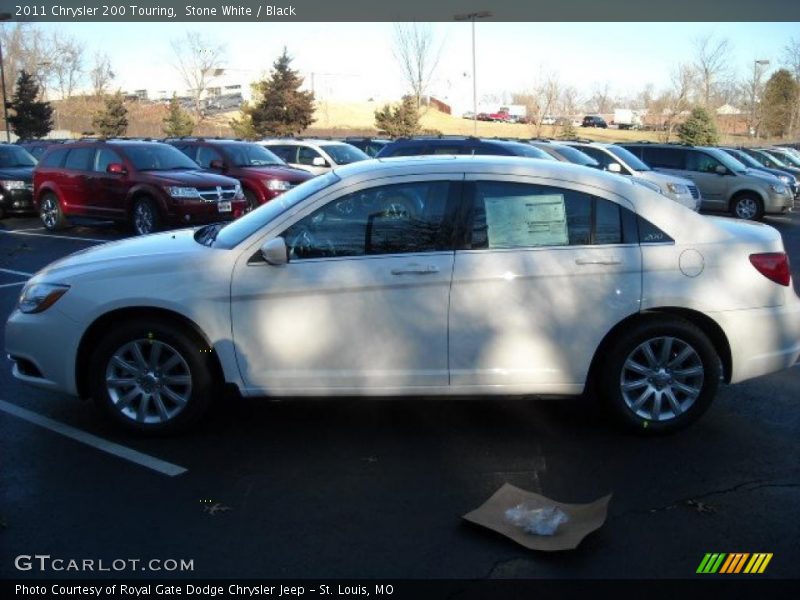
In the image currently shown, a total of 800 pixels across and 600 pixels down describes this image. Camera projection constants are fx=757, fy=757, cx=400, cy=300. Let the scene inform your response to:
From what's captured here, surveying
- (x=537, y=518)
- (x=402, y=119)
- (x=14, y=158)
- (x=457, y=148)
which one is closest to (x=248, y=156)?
(x=457, y=148)

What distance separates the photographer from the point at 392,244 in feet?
14.9

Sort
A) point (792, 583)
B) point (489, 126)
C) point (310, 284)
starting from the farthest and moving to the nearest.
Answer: point (489, 126)
point (310, 284)
point (792, 583)

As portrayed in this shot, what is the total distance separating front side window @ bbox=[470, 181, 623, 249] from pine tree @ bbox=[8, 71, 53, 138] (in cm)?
4587

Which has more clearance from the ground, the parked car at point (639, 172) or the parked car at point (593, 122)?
the parked car at point (593, 122)

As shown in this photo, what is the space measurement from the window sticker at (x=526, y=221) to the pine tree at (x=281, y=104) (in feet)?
148

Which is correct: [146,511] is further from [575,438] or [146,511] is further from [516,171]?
[516,171]

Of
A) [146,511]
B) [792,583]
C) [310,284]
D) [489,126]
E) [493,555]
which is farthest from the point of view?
[489,126]

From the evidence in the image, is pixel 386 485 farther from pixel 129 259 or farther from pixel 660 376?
pixel 129 259

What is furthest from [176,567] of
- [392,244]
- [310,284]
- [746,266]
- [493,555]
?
[746,266]

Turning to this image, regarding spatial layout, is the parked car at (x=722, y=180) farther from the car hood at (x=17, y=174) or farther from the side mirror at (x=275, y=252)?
the side mirror at (x=275, y=252)

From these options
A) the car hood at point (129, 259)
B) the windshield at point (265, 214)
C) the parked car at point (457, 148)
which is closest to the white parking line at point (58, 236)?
the parked car at point (457, 148)

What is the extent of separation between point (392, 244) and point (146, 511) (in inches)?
79.0

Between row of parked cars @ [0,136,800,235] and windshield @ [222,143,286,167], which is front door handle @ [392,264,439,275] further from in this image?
windshield @ [222,143,286,167]

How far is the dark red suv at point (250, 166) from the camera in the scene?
15555 millimetres
